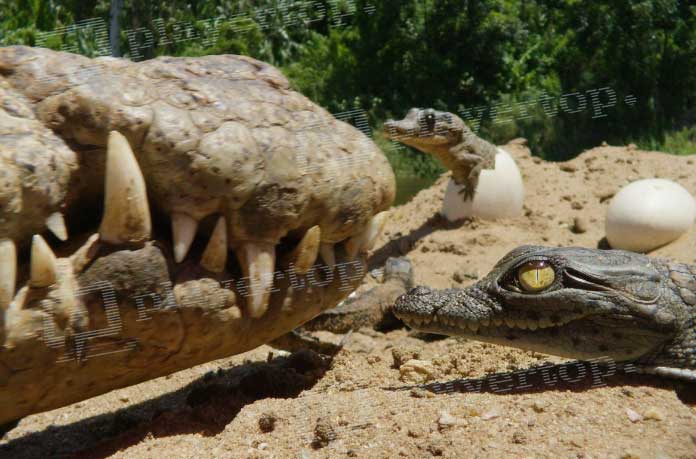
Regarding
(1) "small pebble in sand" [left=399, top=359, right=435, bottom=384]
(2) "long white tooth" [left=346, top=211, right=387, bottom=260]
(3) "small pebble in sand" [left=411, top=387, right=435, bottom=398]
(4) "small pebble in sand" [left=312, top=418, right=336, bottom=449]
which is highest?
(2) "long white tooth" [left=346, top=211, right=387, bottom=260]

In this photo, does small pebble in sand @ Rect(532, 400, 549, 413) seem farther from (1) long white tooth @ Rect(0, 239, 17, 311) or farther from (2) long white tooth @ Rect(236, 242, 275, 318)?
(1) long white tooth @ Rect(0, 239, 17, 311)

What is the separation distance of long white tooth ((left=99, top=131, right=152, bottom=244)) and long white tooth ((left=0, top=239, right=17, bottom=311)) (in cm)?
28

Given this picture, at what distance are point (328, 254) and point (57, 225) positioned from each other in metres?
1.04

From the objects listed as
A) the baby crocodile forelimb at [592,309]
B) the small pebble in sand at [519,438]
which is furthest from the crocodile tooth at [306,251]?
the small pebble in sand at [519,438]

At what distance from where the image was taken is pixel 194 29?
16.9 ft

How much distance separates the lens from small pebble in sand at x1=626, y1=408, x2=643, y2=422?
8.17 feet

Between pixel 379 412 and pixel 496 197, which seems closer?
pixel 379 412

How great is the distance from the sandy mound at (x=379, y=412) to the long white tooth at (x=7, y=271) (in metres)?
0.81

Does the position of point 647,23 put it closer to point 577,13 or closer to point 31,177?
point 577,13

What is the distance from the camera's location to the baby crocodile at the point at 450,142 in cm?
784

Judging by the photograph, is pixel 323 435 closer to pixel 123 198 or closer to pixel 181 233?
pixel 181 233

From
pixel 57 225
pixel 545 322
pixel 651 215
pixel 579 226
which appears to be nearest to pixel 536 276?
pixel 545 322

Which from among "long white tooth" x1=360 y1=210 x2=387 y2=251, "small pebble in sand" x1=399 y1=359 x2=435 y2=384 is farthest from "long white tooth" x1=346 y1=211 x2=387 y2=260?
"small pebble in sand" x1=399 y1=359 x2=435 y2=384

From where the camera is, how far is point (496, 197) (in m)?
7.84
